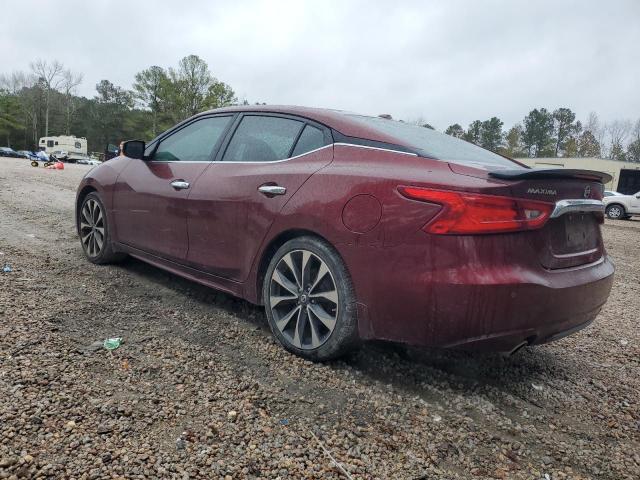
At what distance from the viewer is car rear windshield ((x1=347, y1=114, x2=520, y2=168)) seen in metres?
2.61

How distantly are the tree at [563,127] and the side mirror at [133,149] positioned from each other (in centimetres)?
8278

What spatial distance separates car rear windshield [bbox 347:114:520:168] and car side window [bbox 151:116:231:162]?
1108mm

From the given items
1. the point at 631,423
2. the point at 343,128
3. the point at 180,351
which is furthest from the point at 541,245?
the point at 180,351

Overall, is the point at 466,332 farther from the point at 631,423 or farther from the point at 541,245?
the point at 631,423

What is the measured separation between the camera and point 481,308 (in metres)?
2.22

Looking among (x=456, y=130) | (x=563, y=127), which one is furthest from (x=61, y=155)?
(x=563, y=127)

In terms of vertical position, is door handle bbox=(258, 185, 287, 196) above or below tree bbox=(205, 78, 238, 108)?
below

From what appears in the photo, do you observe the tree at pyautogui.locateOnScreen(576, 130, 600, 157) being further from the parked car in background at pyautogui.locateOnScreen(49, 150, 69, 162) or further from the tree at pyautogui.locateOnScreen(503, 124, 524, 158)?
the parked car in background at pyautogui.locateOnScreen(49, 150, 69, 162)

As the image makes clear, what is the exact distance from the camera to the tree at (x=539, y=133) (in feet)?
251

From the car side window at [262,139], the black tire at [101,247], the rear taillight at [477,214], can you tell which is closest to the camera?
the rear taillight at [477,214]

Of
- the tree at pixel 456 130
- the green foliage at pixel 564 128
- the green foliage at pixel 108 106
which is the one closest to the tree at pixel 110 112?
the green foliage at pixel 108 106

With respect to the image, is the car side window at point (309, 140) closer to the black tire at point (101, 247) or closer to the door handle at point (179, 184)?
the door handle at point (179, 184)

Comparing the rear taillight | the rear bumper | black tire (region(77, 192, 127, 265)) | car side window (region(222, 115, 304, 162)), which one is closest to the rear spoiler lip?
the rear taillight

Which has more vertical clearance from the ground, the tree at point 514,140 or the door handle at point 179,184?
the tree at point 514,140
